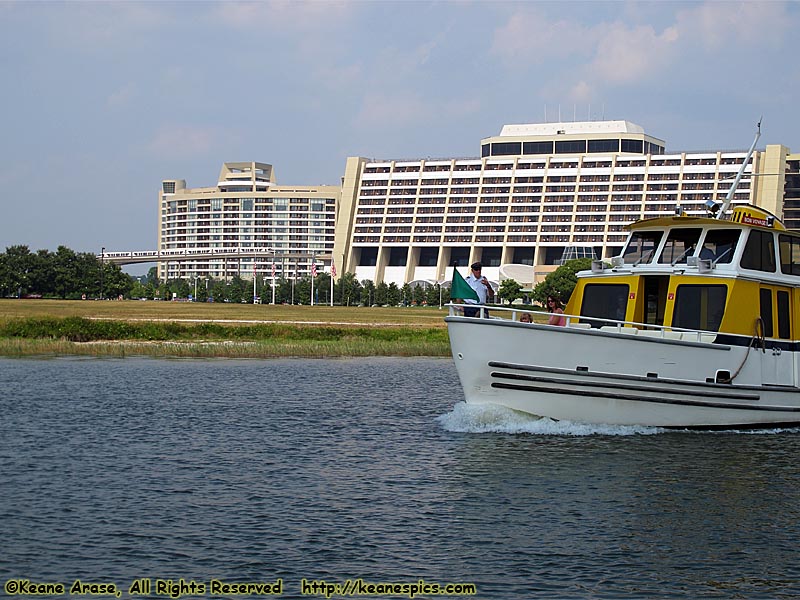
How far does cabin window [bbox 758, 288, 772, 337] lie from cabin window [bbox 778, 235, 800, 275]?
0.95 metres

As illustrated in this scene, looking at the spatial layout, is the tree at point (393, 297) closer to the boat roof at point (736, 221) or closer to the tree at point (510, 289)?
the tree at point (510, 289)

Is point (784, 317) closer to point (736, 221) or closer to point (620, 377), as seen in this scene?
point (736, 221)

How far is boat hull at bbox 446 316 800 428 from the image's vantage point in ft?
74.5

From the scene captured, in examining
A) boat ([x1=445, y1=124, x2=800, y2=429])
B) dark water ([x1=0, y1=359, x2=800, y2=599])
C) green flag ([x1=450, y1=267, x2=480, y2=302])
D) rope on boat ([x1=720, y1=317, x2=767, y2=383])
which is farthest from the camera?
rope on boat ([x1=720, y1=317, x2=767, y2=383])

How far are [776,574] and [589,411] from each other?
31.0 feet

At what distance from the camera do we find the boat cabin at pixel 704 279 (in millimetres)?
24406

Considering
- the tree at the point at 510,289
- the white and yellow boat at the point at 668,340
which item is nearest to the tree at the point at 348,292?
the tree at the point at 510,289

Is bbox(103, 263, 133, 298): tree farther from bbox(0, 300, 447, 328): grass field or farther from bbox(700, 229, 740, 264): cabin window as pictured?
bbox(700, 229, 740, 264): cabin window

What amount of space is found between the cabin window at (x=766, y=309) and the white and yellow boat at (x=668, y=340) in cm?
3

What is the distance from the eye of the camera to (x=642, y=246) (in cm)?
2627

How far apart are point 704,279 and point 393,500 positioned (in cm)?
1052

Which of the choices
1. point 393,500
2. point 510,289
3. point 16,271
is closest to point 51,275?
point 16,271

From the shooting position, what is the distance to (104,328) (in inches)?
2318

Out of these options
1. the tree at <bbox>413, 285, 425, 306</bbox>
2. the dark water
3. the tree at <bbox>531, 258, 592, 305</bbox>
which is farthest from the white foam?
the tree at <bbox>413, 285, 425, 306</bbox>
